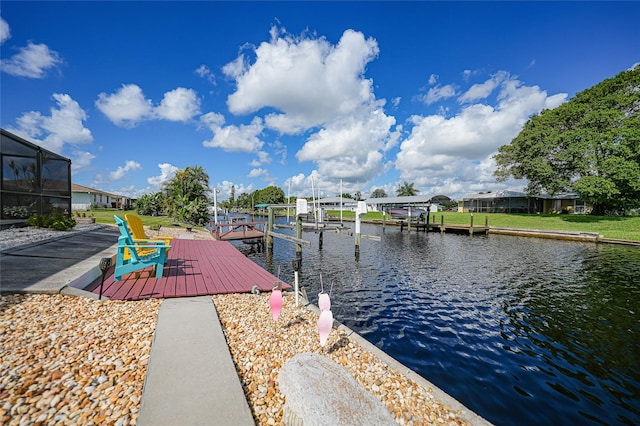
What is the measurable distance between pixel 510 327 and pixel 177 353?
24.7 ft

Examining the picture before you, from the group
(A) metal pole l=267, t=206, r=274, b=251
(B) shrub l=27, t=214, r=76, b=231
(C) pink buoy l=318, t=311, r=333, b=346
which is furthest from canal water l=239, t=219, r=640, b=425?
(B) shrub l=27, t=214, r=76, b=231

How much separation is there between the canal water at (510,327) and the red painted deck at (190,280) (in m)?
2.38

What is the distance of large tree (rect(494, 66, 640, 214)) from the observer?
85.5 feet

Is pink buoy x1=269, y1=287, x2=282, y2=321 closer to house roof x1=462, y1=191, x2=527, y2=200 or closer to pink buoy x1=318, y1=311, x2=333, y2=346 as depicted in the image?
pink buoy x1=318, y1=311, x2=333, y2=346

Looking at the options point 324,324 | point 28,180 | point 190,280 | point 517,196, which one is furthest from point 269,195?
point 324,324

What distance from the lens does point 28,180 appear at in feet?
37.0

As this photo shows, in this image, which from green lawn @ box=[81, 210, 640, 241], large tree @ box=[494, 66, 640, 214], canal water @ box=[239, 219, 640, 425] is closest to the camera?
canal water @ box=[239, 219, 640, 425]

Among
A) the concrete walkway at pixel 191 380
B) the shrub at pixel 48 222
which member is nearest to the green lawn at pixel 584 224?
the concrete walkway at pixel 191 380

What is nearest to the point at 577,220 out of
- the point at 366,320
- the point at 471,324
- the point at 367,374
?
the point at 471,324

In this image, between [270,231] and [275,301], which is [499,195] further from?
[275,301]

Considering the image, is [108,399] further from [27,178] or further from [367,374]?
[27,178]

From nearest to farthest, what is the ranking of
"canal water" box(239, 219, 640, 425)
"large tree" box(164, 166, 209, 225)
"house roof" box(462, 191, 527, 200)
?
"canal water" box(239, 219, 640, 425)
"large tree" box(164, 166, 209, 225)
"house roof" box(462, 191, 527, 200)

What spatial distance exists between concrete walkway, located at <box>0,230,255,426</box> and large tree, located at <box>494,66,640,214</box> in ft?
118

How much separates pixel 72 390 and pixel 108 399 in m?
0.41
